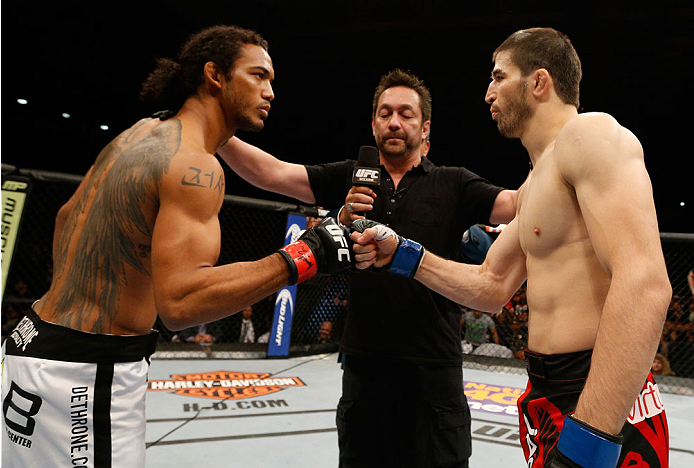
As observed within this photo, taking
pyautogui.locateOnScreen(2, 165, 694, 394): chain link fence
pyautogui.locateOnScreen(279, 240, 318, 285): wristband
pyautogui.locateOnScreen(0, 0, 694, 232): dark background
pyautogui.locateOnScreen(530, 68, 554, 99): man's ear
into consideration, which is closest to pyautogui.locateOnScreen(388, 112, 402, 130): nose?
pyautogui.locateOnScreen(530, 68, 554, 99): man's ear

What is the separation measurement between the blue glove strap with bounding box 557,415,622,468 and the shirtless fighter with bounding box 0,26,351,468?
0.69 metres

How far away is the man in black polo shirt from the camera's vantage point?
156 centimetres

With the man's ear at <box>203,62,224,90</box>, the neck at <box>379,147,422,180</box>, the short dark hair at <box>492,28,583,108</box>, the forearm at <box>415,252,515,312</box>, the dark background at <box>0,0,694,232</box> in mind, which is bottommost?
the forearm at <box>415,252,515,312</box>

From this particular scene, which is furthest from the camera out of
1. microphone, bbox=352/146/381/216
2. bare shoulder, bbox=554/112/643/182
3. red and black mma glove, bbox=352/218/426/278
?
microphone, bbox=352/146/381/216

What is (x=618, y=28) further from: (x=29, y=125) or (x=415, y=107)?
(x=29, y=125)

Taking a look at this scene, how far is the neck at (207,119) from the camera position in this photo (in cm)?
136

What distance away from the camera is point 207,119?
1.39m

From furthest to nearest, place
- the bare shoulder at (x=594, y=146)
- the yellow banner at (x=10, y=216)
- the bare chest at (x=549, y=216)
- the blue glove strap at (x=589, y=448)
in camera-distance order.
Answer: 1. the yellow banner at (x=10, y=216)
2. the bare chest at (x=549, y=216)
3. the bare shoulder at (x=594, y=146)
4. the blue glove strap at (x=589, y=448)

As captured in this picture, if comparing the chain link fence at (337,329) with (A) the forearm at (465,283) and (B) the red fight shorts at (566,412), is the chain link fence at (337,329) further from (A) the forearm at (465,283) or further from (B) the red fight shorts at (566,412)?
(B) the red fight shorts at (566,412)

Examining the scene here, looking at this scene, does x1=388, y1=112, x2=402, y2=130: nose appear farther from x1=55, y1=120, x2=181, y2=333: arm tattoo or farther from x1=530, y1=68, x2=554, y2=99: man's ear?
x1=55, y1=120, x2=181, y2=333: arm tattoo

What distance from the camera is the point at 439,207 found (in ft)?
5.69

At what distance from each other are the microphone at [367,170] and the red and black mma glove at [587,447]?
3.13 feet

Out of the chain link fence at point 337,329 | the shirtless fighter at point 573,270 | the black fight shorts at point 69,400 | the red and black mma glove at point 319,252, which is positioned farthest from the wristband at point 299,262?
the chain link fence at point 337,329

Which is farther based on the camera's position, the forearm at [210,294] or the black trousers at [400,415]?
the black trousers at [400,415]
